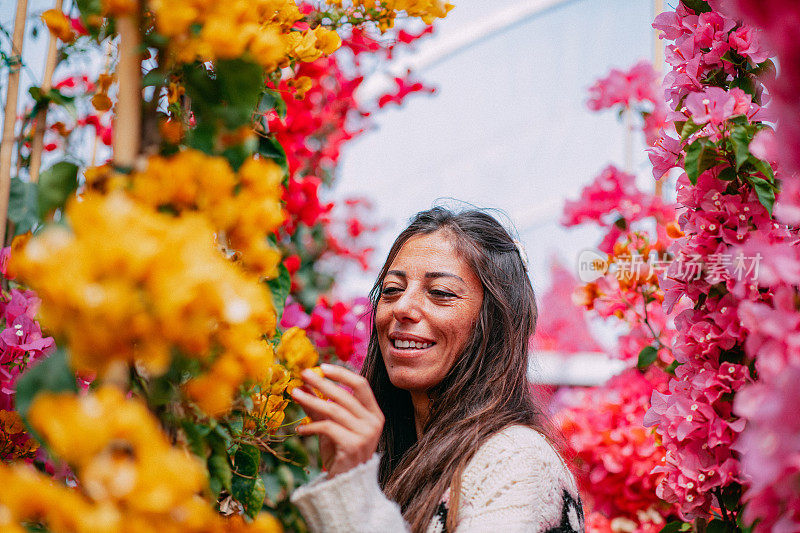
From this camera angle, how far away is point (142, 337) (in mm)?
506

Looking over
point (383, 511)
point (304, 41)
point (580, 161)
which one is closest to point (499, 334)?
point (383, 511)

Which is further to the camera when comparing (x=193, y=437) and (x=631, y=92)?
(x=631, y=92)

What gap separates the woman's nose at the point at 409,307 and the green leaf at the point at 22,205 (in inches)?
27.3

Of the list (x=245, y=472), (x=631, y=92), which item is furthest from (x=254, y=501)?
(x=631, y=92)

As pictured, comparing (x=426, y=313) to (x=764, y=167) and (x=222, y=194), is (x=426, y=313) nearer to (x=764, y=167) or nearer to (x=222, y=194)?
(x=764, y=167)

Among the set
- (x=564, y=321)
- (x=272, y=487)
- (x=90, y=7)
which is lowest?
(x=564, y=321)

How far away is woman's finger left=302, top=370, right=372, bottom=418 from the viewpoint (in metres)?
0.86

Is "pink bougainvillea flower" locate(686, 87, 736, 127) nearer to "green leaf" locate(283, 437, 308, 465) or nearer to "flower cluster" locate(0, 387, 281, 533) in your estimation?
"green leaf" locate(283, 437, 308, 465)

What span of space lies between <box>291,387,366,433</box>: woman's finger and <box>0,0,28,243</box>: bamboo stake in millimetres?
644

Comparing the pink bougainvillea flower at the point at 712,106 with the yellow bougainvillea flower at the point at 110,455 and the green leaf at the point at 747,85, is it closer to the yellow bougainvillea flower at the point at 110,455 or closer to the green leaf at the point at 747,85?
the green leaf at the point at 747,85

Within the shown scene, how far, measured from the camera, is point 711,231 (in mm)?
1123

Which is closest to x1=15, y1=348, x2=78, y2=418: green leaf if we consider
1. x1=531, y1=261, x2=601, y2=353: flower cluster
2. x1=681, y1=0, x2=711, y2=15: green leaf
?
x1=681, y1=0, x2=711, y2=15: green leaf

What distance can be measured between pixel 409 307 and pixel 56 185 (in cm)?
83

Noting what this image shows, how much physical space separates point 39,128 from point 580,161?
469 cm
